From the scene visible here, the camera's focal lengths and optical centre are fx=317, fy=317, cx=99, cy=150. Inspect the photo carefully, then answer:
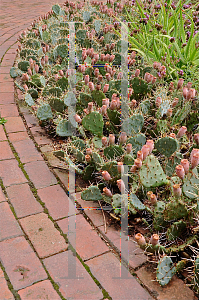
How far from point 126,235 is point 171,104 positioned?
1331mm

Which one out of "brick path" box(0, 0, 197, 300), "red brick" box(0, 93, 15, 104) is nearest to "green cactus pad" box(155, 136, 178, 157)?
"brick path" box(0, 0, 197, 300)

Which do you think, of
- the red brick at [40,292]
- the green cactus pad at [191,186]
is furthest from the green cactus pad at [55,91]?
the red brick at [40,292]

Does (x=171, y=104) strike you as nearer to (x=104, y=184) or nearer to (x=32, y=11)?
(x=104, y=184)

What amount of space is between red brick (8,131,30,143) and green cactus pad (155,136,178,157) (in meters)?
1.38

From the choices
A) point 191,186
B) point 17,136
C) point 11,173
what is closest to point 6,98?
point 17,136

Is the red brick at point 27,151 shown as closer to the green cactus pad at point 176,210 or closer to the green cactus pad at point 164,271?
the green cactus pad at point 176,210

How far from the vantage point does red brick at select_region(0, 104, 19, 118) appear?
3.47 metres

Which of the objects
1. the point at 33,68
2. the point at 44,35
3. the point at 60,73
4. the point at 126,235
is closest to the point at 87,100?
the point at 60,73

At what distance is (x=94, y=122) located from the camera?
8.74ft

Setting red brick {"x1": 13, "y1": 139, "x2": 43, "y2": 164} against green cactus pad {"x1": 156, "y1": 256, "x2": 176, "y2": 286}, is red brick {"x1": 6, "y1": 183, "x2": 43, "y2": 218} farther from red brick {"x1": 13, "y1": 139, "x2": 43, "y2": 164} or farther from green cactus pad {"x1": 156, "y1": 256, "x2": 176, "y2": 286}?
green cactus pad {"x1": 156, "y1": 256, "x2": 176, "y2": 286}

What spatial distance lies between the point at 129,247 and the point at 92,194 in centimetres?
47

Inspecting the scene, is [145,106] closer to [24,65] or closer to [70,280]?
[70,280]

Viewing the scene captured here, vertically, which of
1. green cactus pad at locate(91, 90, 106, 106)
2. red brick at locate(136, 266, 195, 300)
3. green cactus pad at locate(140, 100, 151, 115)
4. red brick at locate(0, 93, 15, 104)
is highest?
green cactus pad at locate(91, 90, 106, 106)

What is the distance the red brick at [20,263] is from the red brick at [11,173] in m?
0.61
